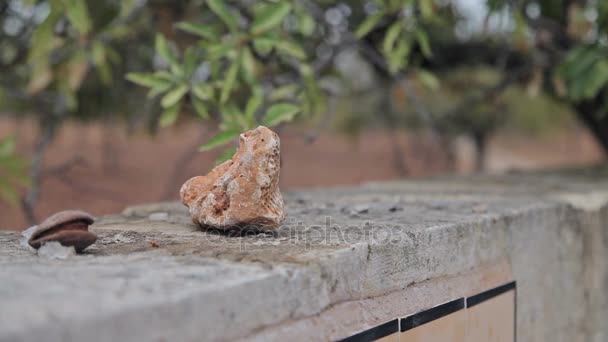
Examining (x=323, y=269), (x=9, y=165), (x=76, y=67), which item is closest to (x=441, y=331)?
(x=323, y=269)

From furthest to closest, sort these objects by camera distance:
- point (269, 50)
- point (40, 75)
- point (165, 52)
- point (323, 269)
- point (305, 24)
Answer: point (40, 75) < point (305, 24) < point (269, 50) < point (165, 52) < point (323, 269)

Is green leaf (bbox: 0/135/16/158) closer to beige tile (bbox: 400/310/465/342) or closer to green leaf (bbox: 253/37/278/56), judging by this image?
green leaf (bbox: 253/37/278/56)

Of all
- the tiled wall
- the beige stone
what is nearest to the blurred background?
the beige stone

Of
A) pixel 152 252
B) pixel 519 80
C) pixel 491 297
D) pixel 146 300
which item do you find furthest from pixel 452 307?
pixel 519 80

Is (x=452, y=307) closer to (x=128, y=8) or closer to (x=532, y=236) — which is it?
(x=532, y=236)

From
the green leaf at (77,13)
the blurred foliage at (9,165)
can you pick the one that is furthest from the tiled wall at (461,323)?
the blurred foliage at (9,165)

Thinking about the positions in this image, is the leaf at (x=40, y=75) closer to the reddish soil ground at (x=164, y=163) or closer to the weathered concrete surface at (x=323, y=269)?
the reddish soil ground at (x=164, y=163)

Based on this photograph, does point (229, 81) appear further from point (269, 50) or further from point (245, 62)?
A: point (269, 50)
